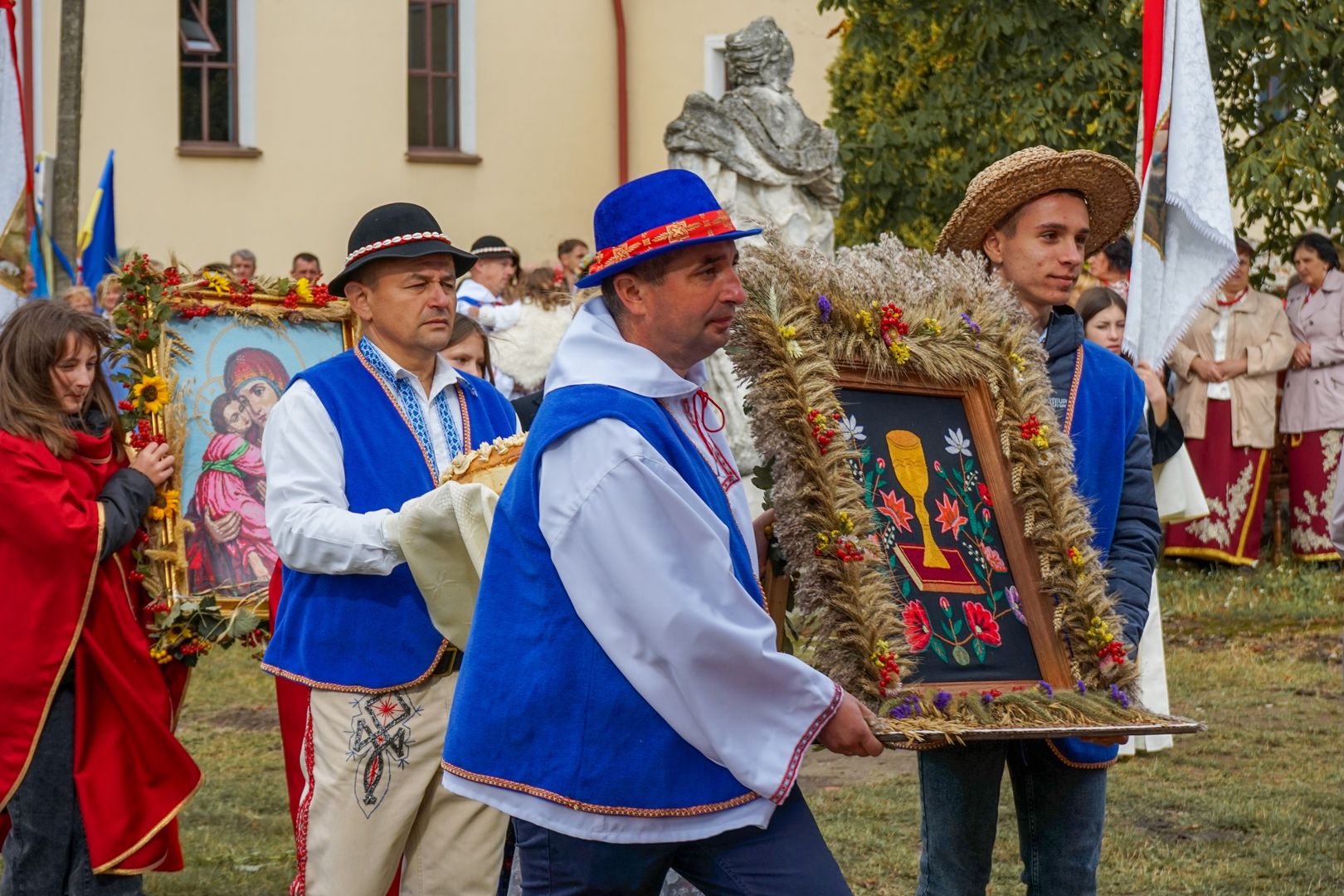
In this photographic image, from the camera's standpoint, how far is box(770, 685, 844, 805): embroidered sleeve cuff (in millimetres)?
3264

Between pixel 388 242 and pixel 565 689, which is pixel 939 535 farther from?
pixel 388 242


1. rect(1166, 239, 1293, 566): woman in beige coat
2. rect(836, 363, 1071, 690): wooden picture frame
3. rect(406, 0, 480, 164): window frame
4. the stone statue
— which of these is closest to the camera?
rect(836, 363, 1071, 690): wooden picture frame

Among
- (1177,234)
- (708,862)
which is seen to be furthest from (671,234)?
(1177,234)

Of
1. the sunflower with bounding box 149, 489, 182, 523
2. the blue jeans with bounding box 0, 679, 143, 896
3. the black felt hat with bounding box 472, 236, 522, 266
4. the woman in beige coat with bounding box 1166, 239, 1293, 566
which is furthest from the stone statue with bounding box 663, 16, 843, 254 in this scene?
the blue jeans with bounding box 0, 679, 143, 896

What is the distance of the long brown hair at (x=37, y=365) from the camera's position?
5.22m

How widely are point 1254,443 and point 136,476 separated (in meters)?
9.89

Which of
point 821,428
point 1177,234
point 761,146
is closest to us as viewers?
point 821,428

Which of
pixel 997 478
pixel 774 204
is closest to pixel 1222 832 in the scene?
pixel 997 478

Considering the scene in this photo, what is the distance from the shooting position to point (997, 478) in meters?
3.98

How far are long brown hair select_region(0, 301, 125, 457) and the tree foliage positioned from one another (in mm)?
8966

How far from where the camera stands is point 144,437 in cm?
553

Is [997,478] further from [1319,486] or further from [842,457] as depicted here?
[1319,486]

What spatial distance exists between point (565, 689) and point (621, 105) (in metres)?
20.2

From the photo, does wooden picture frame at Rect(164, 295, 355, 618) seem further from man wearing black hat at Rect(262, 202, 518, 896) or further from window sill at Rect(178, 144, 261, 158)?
window sill at Rect(178, 144, 261, 158)
